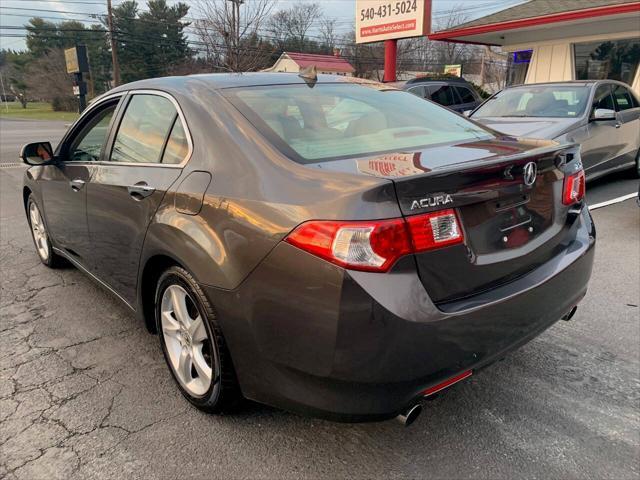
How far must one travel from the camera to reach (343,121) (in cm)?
276

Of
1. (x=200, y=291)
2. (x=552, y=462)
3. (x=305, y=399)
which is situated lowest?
(x=552, y=462)

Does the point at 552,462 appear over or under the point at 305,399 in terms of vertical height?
under

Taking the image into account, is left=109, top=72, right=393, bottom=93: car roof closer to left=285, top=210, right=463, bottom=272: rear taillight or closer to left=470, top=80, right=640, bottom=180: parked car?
left=285, top=210, right=463, bottom=272: rear taillight

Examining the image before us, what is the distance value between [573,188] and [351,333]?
1517mm

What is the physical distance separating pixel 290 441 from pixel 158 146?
167cm

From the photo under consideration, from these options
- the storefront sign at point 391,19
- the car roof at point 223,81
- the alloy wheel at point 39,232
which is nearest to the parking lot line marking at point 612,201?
the car roof at point 223,81

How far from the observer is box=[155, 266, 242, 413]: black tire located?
88.4 inches

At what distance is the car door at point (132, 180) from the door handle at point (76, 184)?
17cm

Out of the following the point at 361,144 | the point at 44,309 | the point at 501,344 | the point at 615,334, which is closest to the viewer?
the point at 501,344

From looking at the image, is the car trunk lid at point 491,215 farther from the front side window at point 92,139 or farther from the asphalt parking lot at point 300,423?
the front side window at point 92,139

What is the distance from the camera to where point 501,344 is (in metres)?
2.11

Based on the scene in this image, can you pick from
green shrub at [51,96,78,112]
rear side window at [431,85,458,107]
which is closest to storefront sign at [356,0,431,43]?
rear side window at [431,85,458,107]

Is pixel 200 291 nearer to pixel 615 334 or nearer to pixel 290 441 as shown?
pixel 290 441

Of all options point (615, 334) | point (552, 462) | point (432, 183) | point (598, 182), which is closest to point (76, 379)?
point (432, 183)
